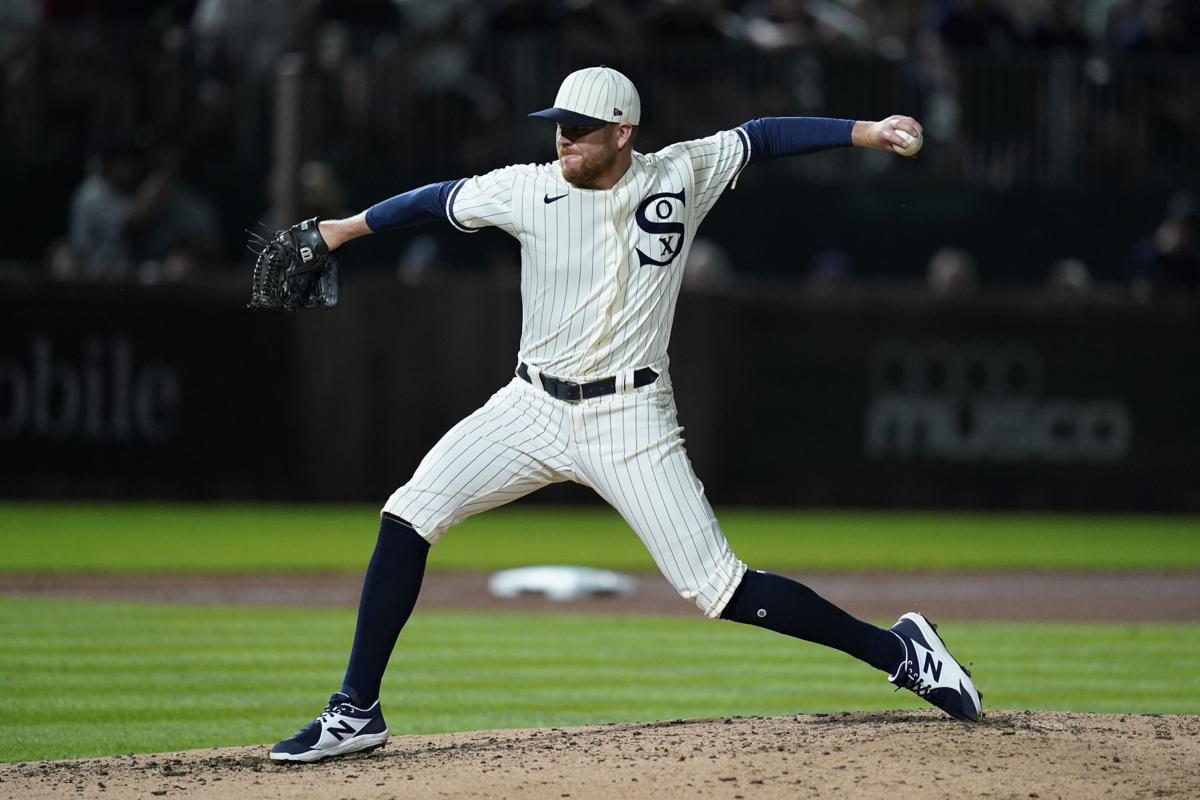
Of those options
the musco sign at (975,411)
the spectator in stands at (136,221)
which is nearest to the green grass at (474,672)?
the spectator in stands at (136,221)

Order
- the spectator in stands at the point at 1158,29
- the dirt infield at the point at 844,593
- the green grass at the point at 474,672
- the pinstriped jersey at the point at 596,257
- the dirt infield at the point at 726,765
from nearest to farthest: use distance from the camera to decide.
A: the dirt infield at the point at 726,765
the pinstriped jersey at the point at 596,257
the green grass at the point at 474,672
the dirt infield at the point at 844,593
the spectator in stands at the point at 1158,29

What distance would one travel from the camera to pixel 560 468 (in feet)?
17.0

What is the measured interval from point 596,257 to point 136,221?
8829 millimetres

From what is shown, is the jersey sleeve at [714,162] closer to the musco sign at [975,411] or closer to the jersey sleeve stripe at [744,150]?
the jersey sleeve stripe at [744,150]

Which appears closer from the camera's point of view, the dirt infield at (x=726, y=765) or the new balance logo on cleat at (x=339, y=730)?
the dirt infield at (x=726, y=765)

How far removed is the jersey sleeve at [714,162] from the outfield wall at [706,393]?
322 inches

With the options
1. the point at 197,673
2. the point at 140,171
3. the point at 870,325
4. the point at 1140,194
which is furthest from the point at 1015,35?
the point at 197,673

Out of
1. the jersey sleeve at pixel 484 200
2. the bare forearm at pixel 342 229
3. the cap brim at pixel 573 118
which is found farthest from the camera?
the bare forearm at pixel 342 229

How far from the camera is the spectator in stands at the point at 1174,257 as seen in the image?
47.0 ft

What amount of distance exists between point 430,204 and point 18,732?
222 cm

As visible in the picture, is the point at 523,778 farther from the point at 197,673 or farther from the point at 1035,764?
the point at 197,673

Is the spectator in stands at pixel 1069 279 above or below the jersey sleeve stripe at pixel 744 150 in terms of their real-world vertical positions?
above

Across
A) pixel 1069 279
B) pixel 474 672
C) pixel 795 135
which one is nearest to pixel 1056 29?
pixel 1069 279

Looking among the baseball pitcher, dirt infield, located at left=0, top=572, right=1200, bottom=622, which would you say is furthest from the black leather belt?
dirt infield, located at left=0, top=572, right=1200, bottom=622
